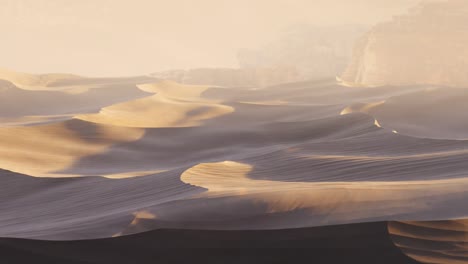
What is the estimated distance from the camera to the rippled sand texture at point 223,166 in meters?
1.88

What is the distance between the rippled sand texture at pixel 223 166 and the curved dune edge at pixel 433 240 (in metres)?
0.03

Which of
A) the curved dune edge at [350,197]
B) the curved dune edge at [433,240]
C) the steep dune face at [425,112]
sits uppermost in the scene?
the steep dune face at [425,112]

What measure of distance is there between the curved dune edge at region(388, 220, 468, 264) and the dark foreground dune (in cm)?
3

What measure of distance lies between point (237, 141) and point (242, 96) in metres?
3.95

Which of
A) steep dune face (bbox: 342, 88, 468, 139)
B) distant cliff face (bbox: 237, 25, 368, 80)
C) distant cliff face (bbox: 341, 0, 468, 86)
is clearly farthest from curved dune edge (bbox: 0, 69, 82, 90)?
distant cliff face (bbox: 237, 25, 368, 80)

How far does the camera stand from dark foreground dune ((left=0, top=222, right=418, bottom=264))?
1.71 meters

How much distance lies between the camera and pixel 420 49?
52.7 feet

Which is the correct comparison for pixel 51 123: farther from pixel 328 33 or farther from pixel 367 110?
pixel 328 33

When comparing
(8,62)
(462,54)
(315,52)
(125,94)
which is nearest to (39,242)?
(125,94)

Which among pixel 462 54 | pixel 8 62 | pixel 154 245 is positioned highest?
pixel 8 62

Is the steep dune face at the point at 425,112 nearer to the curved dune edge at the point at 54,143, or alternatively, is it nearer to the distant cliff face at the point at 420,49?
the curved dune edge at the point at 54,143

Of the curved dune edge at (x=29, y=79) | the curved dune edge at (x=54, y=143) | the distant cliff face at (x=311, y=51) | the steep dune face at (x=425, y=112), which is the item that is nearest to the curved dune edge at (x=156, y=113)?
the curved dune edge at (x=54, y=143)

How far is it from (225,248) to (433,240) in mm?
686

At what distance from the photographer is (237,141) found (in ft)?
14.5
